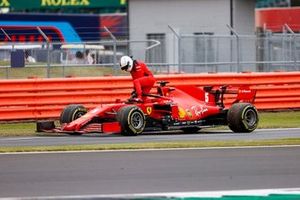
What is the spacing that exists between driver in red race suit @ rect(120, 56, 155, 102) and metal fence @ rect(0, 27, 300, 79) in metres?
4.57

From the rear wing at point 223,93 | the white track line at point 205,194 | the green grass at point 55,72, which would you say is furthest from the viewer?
the green grass at point 55,72

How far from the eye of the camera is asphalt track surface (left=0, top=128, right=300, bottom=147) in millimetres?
16516

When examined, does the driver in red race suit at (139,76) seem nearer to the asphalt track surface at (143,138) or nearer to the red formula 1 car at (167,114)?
the red formula 1 car at (167,114)

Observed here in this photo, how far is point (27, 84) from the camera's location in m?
21.7

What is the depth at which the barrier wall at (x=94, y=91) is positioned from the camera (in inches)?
843

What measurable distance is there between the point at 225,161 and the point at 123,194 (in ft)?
10.5

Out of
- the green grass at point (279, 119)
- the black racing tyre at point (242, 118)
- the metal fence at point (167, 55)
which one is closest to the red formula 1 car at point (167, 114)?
the black racing tyre at point (242, 118)

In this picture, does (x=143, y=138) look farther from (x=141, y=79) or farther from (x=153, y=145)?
(x=153, y=145)

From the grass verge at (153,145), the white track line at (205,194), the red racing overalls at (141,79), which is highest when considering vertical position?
the red racing overalls at (141,79)

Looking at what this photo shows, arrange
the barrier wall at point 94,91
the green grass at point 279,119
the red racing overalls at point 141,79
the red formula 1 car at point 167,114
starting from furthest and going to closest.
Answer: the barrier wall at point 94,91 < the green grass at point 279,119 < the red racing overalls at point 141,79 < the red formula 1 car at point 167,114

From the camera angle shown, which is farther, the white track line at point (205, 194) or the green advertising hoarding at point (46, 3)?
the green advertising hoarding at point (46, 3)

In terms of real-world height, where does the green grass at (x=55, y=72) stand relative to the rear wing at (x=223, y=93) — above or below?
above

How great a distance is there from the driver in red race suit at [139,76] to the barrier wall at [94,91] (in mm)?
A: 3592

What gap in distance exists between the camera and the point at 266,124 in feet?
67.9
